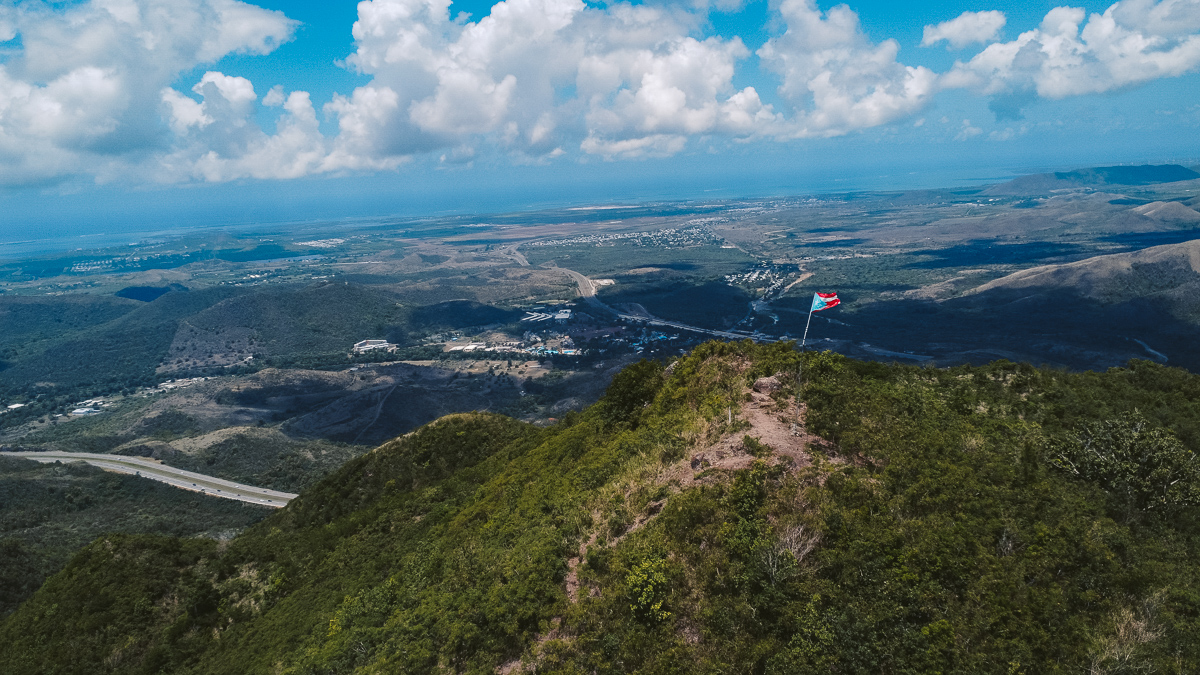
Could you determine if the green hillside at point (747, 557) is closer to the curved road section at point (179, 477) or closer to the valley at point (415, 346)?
the valley at point (415, 346)

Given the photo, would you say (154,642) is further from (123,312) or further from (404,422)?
(123,312)

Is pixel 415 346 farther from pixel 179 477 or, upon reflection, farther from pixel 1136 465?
pixel 1136 465

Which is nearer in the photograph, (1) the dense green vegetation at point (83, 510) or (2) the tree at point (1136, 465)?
(2) the tree at point (1136, 465)

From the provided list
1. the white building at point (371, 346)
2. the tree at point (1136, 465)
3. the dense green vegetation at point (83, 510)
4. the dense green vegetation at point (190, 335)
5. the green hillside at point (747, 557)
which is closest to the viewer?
the green hillside at point (747, 557)

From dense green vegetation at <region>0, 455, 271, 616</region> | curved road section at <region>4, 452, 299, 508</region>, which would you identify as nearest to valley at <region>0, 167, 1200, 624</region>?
dense green vegetation at <region>0, 455, 271, 616</region>

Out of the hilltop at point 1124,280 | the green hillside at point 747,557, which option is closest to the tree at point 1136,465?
the green hillside at point 747,557

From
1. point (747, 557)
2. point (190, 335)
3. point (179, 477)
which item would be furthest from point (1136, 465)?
point (190, 335)
